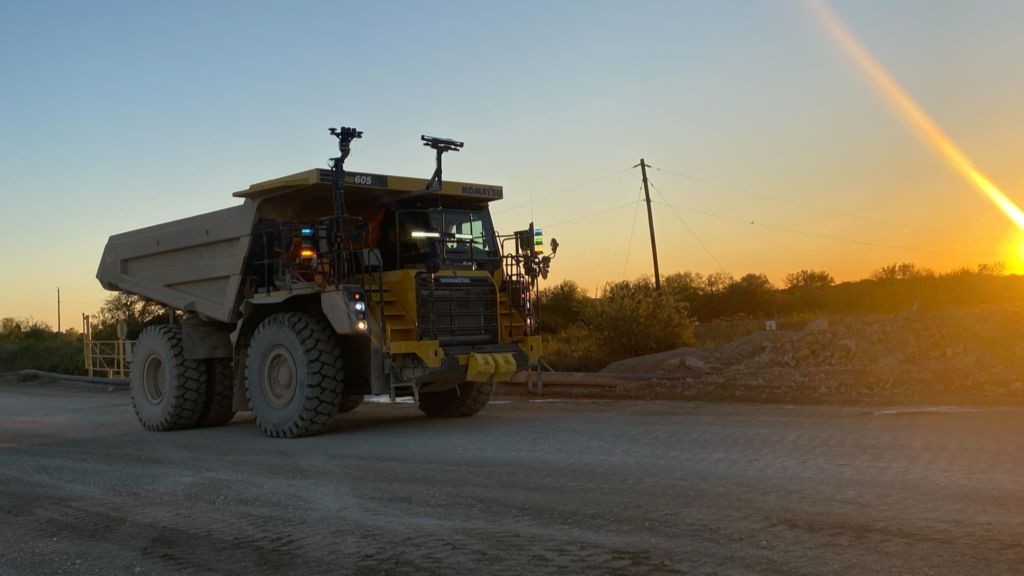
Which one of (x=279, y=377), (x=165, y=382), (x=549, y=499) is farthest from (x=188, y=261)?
(x=549, y=499)

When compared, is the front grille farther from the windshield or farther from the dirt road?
the dirt road

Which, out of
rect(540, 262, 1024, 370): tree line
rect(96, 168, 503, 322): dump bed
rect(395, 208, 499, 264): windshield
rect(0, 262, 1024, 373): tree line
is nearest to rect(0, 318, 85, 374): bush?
rect(0, 262, 1024, 373): tree line

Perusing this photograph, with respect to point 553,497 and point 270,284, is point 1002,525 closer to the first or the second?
point 553,497

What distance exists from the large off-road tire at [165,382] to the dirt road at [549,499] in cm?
173

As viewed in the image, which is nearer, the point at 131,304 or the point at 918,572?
the point at 918,572

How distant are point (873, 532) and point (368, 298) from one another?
7.28 meters

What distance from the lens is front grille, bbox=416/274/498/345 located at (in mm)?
11664

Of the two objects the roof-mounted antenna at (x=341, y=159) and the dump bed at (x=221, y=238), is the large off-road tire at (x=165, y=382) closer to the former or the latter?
the dump bed at (x=221, y=238)

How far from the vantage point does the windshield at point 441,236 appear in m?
12.3

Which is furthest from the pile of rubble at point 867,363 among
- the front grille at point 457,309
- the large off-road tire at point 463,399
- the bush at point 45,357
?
the bush at point 45,357

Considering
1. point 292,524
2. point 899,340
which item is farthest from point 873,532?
point 899,340

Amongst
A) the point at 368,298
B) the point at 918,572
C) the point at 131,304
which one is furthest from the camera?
the point at 131,304

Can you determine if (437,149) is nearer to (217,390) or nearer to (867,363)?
(217,390)

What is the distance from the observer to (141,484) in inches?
334
